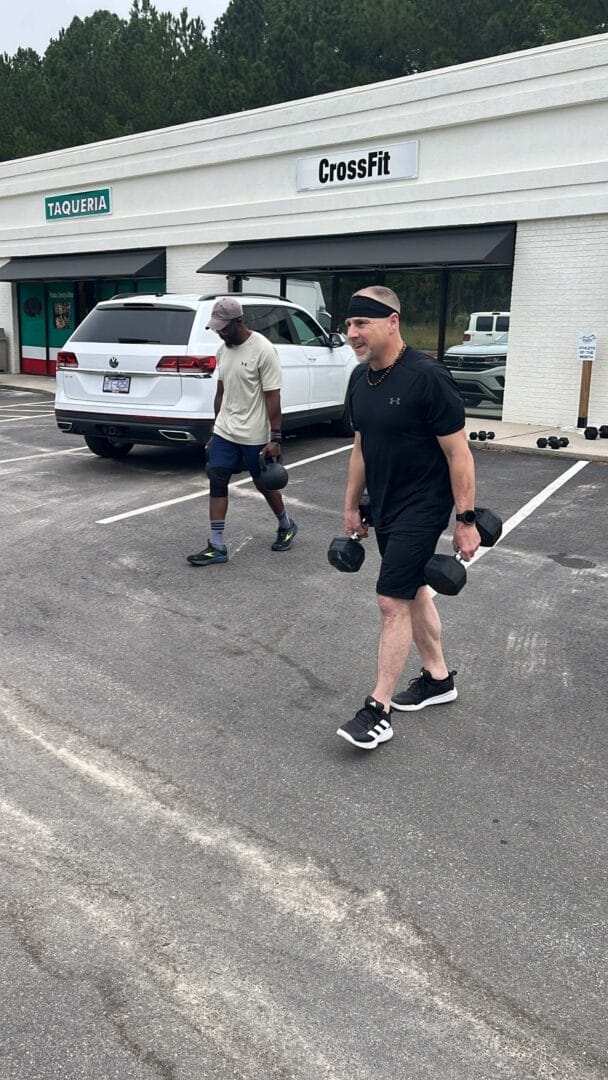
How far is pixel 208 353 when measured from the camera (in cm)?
931

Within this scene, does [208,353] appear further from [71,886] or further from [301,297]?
[301,297]

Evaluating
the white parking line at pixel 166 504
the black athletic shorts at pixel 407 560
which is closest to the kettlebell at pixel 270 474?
the white parking line at pixel 166 504

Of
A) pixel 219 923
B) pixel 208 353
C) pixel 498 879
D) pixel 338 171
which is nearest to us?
pixel 219 923

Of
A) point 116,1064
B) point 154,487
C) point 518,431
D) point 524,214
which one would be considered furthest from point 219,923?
point 524,214

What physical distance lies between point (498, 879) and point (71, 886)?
4.56ft

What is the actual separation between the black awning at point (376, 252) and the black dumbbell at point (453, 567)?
35.9ft

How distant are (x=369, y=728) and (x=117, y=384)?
6.51 m

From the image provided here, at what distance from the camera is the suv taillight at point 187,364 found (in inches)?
362

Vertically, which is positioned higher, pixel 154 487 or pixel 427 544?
pixel 427 544

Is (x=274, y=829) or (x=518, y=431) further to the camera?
(x=518, y=431)

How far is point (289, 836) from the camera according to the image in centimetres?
326

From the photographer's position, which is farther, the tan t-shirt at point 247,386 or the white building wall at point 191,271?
the white building wall at point 191,271

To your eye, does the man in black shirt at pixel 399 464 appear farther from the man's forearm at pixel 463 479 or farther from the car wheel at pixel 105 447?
the car wheel at pixel 105 447

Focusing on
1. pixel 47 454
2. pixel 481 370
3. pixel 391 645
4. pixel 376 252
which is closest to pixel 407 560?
pixel 391 645
